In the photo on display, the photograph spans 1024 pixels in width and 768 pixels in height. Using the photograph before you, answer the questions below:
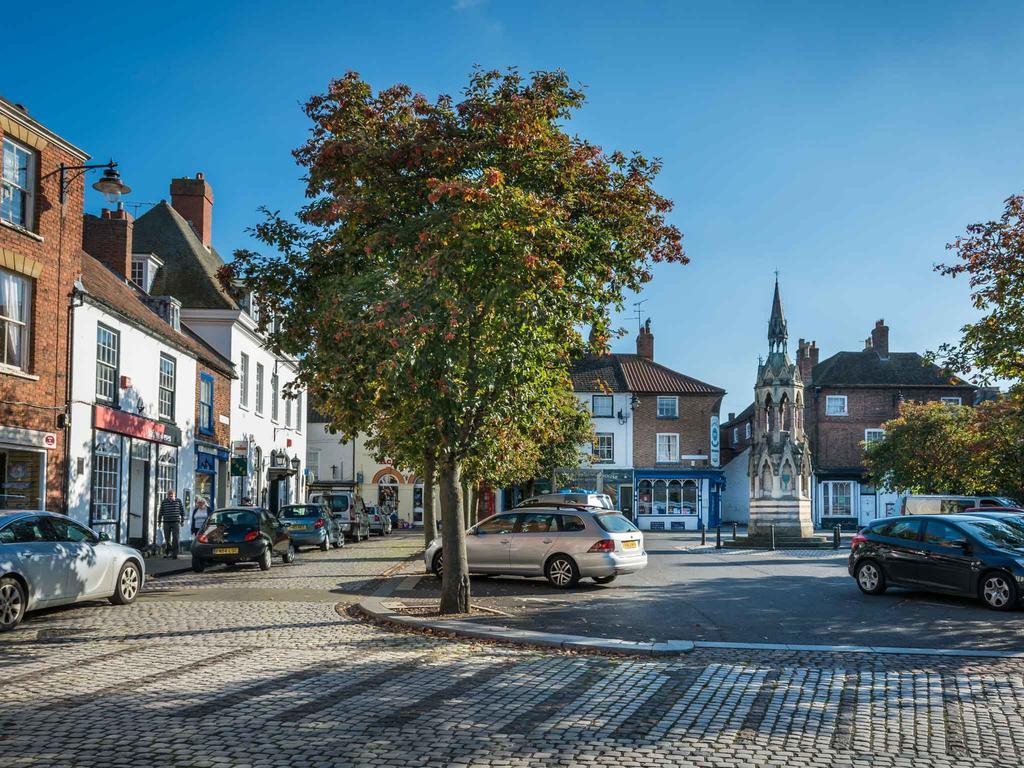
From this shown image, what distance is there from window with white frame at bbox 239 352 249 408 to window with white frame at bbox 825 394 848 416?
120ft

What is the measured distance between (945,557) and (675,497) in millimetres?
42979

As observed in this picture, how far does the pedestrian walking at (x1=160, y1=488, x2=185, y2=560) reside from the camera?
83.1 feet

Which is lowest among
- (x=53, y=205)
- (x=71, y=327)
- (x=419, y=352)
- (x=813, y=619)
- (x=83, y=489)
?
(x=813, y=619)

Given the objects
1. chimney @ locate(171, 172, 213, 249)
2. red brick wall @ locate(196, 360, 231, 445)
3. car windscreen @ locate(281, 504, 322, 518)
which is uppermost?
chimney @ locate(171, 172, 213, 249)

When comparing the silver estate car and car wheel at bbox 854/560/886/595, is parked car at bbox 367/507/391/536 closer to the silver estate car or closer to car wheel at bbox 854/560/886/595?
the silver estate car

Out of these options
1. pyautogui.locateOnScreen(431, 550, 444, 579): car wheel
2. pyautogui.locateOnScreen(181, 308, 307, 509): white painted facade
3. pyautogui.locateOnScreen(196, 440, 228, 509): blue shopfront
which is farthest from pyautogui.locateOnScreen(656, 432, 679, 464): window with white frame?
pyautogui.locateOnScreen(431, 550, 444, 579): car wheel

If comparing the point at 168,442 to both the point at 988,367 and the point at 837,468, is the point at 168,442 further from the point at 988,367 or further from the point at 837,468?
the point at 837,468

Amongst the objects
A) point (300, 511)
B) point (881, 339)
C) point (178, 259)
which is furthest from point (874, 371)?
point (178, 259)

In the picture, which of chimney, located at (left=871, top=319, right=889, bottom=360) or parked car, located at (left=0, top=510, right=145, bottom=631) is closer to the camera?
parked car, located at (left=0, top=510, right=145, bottom=631)

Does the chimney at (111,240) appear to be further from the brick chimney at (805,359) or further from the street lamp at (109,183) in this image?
the brick chimney at (805,359)

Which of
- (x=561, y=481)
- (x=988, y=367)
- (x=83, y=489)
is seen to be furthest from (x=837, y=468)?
(x=83, y=489)

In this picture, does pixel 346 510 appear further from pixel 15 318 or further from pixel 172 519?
pixel 15 318

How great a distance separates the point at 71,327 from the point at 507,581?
1076cm

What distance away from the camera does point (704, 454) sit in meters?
59.3
